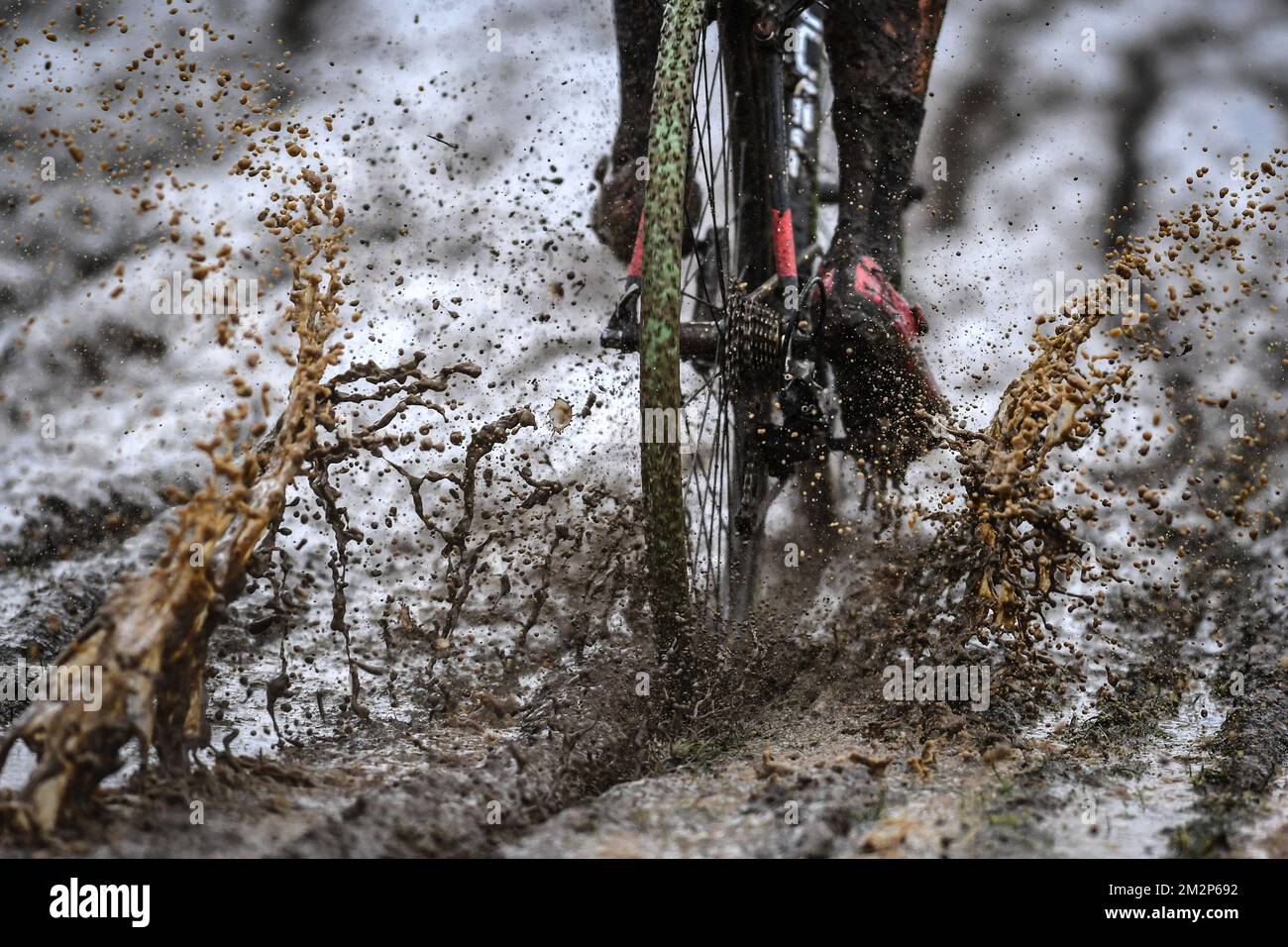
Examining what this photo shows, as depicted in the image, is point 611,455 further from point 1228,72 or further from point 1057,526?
point 1228,72

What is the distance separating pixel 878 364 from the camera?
4.11 metres

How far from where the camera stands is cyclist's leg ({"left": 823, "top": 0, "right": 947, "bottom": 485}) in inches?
167

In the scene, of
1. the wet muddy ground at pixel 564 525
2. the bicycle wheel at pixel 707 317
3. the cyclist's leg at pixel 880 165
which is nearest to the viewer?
Result: the wet muddy ground at pixel 564 525

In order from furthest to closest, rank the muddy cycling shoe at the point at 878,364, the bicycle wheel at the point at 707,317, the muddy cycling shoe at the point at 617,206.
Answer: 1. the muddy cycling shoe at the point at 617,206
2. the muddy cycling shoe at the point at 878,364
3. the bicycle wheel at the point at 707,317

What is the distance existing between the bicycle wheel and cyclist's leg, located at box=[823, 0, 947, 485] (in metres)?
0.38

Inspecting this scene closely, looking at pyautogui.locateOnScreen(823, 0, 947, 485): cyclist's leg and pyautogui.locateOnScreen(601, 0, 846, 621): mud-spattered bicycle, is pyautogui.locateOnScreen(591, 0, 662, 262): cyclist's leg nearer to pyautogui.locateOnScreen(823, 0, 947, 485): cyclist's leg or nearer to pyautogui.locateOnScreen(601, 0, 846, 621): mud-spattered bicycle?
pyautogui.locateOnScreen(601, 0, 846, 621): mud-spattered bicycle

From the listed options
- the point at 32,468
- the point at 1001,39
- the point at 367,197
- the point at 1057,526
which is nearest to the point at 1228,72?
the point at 1001,39

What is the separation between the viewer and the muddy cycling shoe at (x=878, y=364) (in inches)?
160

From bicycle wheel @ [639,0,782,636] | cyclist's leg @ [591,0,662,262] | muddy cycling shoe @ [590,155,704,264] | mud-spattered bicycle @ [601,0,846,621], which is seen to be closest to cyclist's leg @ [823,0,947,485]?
mud-spattered bicycle @ [601,0,846,621]

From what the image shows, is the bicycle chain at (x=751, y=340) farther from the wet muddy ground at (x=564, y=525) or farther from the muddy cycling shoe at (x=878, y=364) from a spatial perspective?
the wet muddy ground at (x=564, y=525)

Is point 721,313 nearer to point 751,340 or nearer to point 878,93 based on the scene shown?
point 751,340

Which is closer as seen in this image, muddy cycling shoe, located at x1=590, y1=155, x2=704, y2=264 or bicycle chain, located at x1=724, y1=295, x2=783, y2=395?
bicycle chain, located at x1=724, y1=295, x2=783, y2=395

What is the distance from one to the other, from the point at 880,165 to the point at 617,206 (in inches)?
41.3

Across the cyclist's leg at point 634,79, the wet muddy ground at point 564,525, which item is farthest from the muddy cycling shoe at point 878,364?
the cyclist's leg at point 634,79
